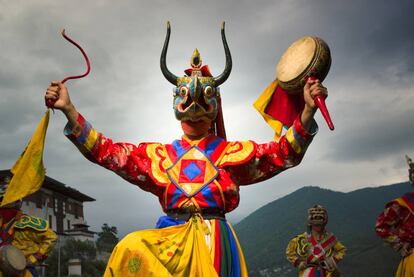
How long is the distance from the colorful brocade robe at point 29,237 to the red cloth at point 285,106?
4.28 meters

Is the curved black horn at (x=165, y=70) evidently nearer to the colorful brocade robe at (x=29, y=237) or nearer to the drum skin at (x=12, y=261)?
the drum skin at (x=12, y=261)

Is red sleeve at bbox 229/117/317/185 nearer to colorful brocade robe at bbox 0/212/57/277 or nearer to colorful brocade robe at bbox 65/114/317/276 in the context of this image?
colorful brocade robe at bbox 65/114/317/276

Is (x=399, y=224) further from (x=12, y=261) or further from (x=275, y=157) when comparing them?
(x=12, y=261)

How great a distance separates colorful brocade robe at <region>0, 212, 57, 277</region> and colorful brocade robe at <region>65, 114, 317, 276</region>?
3696 millimetres

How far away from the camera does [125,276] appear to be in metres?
3.14

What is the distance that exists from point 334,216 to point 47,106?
65.4 meters

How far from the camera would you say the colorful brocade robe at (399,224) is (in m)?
7.49

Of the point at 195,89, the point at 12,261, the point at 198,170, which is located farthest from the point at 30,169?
the point at 12,261

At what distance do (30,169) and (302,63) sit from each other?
2.22m

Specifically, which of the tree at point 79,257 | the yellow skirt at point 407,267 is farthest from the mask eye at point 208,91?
the tree at point 79,257

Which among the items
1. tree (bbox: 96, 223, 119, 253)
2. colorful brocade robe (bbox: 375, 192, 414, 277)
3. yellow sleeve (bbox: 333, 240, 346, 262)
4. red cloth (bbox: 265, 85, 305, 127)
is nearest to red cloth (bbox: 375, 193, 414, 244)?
colorful brocade robe (bbox: 375, 192, 414, 277)

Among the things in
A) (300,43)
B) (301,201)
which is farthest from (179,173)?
(301,201)

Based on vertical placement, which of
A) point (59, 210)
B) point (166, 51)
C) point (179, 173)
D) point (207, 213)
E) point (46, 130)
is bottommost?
point (207, 213)

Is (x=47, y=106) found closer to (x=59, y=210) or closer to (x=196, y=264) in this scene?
(x=196, y=264)
